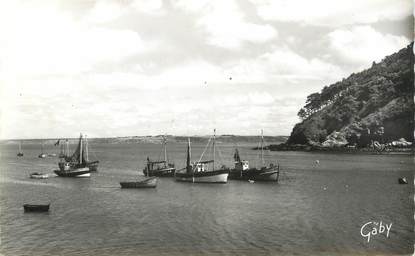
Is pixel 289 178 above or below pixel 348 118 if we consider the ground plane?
below

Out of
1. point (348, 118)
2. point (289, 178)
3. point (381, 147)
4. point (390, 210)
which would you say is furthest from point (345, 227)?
point (348, 118)

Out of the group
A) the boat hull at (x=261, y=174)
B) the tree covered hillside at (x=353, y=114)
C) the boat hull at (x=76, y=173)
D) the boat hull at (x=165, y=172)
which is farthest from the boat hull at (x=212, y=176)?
the tree covered hillside at (x=353, y=114)

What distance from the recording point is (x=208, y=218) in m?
30.4

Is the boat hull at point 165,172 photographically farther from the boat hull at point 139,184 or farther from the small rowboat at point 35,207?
the small rowboat at point 35,207

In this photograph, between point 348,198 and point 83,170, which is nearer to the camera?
point 348,198

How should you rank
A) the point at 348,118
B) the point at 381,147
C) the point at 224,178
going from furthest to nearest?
the point at 348,118 → the point at 381,147 → the point at 224,178

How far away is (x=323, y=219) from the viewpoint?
30031 millimetres

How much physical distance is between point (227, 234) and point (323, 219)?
7.46 metres

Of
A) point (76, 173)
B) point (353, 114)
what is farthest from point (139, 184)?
point (353, 114)

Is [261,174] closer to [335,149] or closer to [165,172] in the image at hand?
[165,172]

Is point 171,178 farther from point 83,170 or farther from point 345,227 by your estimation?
point 345,227
